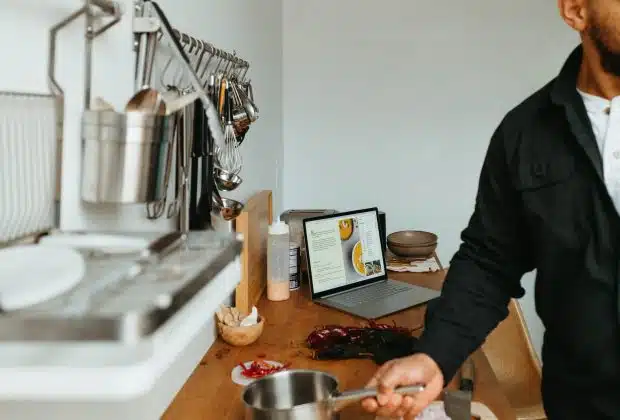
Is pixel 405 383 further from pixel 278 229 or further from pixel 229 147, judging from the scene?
pixel 278 229

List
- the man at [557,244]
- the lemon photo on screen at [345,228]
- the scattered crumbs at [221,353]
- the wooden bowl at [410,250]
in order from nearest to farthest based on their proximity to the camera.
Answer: the man at [557,244], the scattered crumbs at [221,353], the lemon photo on screen at [345,228], the wooden bowl at [410,250]

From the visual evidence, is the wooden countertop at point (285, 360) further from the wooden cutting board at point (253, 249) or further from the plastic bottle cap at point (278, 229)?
the plastic bottle cap at point (278, 229)

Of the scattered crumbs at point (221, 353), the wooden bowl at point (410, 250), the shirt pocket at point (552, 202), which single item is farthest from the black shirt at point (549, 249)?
the wooden bowl at point (410, 250)

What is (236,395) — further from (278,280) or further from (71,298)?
(71,298)

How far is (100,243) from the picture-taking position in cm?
61

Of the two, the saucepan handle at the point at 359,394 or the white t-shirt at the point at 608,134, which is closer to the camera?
the saucepan handle at the point at 359,394

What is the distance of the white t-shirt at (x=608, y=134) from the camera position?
3.70ft

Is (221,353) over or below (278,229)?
below

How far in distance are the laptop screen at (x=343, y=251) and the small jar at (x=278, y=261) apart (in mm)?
72

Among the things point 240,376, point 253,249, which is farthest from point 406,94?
point 240,376

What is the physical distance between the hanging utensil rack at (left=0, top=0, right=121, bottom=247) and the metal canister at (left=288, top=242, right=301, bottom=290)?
117 centimetres

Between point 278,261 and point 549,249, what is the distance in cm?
83

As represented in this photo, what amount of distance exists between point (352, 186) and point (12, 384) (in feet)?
7.63

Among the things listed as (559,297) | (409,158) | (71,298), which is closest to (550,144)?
(559,297)
